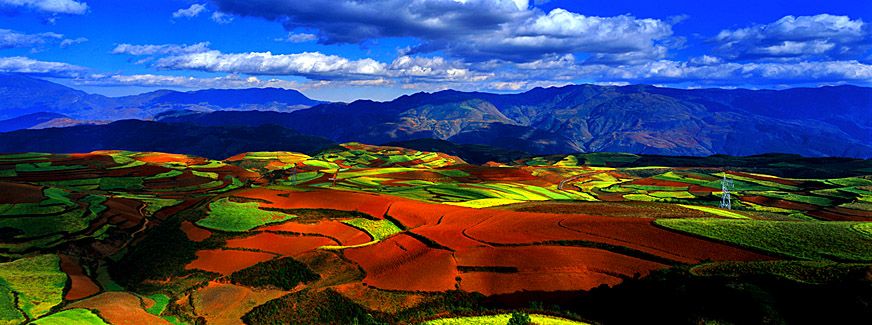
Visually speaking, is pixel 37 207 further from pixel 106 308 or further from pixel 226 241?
pixel 106 308

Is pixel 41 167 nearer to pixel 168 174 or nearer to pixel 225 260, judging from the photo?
pixel 168 174

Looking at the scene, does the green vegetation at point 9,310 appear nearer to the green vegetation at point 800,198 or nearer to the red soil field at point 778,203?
the red soil field at point 778,203

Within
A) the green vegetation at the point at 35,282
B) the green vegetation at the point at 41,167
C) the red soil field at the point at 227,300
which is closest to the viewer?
the red soil field at the point at 227,300

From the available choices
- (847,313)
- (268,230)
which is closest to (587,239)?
(847,313)

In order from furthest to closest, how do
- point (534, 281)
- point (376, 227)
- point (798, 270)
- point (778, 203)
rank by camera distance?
point (778, 203) < point (376, 227) < point (534, 281) < point (798, 270)

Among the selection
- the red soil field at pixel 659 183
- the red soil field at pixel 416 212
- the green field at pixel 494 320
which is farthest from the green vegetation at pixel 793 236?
the red soil field at pixel 659 183

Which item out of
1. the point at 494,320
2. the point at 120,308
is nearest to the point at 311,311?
the point at 494,320
